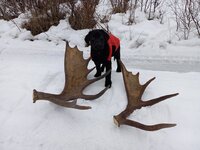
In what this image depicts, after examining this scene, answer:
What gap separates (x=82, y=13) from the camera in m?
4.94

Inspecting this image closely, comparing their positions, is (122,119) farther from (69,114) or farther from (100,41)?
(100,41)

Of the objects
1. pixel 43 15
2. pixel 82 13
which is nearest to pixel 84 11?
pixel 82 13

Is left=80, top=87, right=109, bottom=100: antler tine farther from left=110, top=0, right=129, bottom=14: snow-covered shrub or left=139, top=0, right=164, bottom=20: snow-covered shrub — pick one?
left=110, top=0, right=129, bottom=14: snow-covered shrub

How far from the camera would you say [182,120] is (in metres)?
2.82

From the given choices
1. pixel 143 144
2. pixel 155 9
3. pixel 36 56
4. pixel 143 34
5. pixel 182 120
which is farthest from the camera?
pixel 155 9

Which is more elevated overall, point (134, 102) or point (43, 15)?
point (43, 15)

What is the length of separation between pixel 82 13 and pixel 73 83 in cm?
208

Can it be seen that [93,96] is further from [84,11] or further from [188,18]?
[188,18]

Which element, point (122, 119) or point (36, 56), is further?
point (36, 56)

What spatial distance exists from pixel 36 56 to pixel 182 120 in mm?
2284

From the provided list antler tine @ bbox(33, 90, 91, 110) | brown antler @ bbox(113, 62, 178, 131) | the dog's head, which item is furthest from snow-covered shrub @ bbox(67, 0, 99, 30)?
antler tine @ bbox(33, 90, 91, 110)

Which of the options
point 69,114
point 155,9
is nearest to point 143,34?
point 155,9

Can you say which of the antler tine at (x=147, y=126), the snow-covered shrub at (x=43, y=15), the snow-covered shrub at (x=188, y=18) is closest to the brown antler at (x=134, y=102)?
the antler tine at (x=147, y=126)

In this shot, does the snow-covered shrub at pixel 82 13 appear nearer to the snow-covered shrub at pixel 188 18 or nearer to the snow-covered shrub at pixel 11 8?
the snow-covered shrub at pixel 11 8
